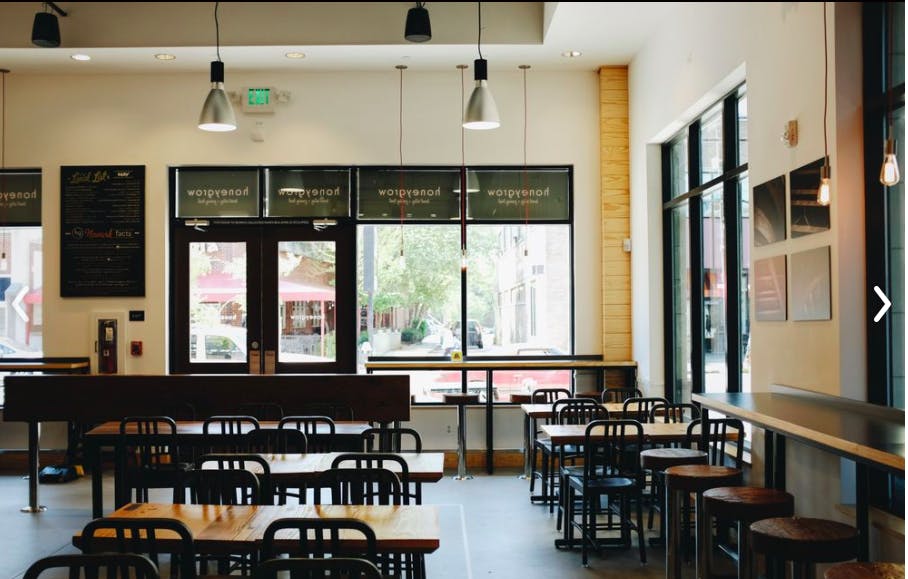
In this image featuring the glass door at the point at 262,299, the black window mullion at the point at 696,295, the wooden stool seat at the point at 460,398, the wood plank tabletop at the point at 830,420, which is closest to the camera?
the wood plank tabletop at the point at 830,420

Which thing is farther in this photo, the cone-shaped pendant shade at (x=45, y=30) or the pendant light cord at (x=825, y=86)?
the cone-shaped pendant shade at (x=45, y=30)

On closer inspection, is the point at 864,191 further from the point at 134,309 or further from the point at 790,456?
the point at 134,309

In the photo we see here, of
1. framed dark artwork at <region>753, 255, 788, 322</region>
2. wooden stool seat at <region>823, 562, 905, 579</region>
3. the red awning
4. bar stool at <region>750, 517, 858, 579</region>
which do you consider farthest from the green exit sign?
wooden stool seat at <region>823, 562, 905, 579</region>

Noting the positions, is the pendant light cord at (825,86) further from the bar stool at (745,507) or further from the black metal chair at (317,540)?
the black metal chair at (317,540)

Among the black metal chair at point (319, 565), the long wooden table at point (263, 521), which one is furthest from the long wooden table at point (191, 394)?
the black metal chair at point (319, 565)

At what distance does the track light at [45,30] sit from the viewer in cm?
771

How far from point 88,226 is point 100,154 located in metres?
0.74

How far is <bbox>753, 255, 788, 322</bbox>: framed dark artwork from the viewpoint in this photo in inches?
205

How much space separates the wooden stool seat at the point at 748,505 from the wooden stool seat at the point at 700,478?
460mm

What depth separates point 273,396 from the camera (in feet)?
21.1

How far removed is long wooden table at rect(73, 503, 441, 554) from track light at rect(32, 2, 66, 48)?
5407 mm

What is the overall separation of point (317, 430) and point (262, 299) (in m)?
3.74

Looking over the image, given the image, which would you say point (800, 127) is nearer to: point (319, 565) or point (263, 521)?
point (263, 521)

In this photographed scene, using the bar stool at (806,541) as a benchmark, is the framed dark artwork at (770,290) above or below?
above
